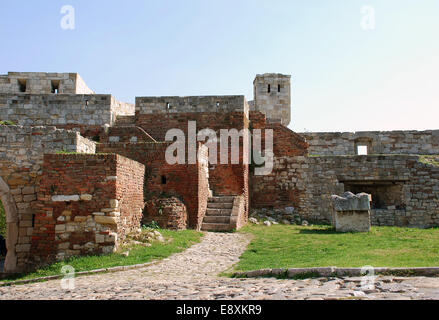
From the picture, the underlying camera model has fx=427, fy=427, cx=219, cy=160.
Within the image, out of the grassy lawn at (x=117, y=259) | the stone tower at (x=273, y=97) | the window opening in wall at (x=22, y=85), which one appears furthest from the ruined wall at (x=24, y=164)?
the stone tower at (x=273, y=97)

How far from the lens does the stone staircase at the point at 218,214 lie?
15023mm

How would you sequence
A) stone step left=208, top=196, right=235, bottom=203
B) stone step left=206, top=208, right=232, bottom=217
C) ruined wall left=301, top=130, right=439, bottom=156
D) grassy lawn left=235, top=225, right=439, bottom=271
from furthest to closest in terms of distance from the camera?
ruined wall left=301, top=130, right=439, bottom=156 → stone step left=208, top=196, right=235, bottom=203 → stone step left=206, top=208, right=232, bottom=217 → grassy lawn left=235, top=225, right=439, bottom=271

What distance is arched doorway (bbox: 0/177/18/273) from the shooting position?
11469mm

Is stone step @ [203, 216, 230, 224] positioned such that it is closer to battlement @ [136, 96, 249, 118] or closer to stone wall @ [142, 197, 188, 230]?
stone wall @ [142, 197, 188, 230]

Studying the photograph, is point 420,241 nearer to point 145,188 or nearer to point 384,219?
point 384,219

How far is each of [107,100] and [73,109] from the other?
145 centimetres

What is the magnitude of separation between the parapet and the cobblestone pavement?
28.9ft

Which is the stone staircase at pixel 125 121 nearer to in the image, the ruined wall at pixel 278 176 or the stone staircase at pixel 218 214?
the stone staircase at pixel 218 214

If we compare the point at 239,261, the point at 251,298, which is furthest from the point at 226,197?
the point at 251,298

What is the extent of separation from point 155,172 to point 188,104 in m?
4.45

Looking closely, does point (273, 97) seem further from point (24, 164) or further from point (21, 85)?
point (24, 164)

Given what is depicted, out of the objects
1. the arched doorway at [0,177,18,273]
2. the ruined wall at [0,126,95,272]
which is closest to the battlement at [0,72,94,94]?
the ruined wall at [0,126,95,272]

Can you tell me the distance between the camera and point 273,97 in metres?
25.2

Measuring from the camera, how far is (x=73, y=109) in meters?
17.9
